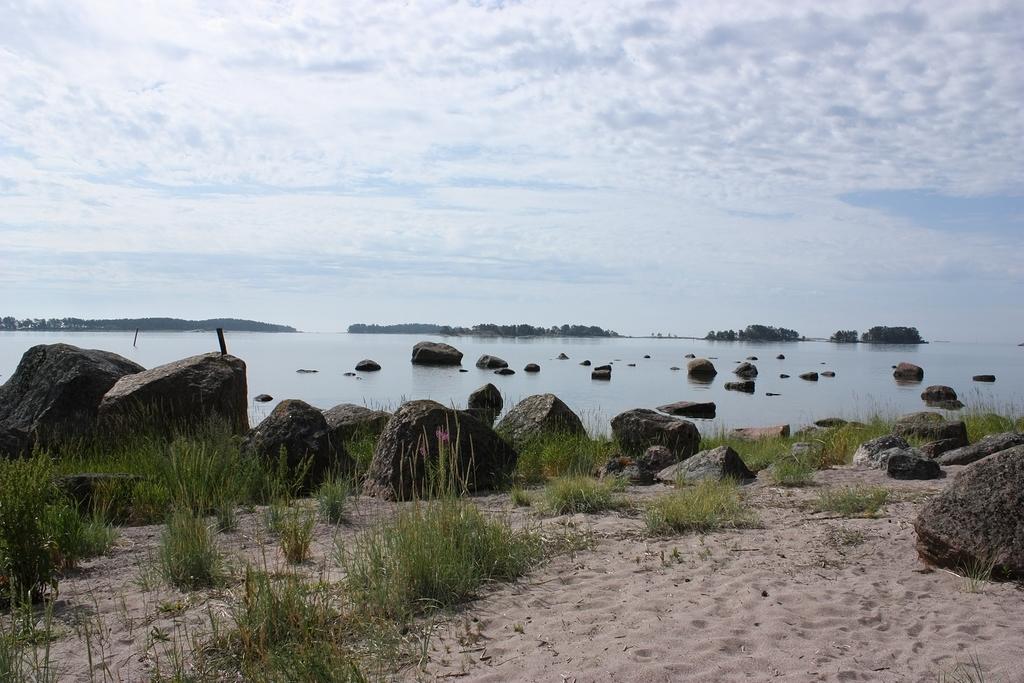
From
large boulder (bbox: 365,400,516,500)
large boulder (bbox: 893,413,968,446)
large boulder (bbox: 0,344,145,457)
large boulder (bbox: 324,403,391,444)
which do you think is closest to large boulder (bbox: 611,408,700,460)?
large boulder (bbox: 893,413,968,446)

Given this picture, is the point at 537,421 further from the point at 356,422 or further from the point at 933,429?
the point at 933,429

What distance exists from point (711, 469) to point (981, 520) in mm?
4531

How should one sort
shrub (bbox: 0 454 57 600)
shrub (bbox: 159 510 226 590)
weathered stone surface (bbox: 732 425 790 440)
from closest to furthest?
shrub (bbox: 0 454 57 600)
shrub (bbox: 159 510 226 590)
weathered stone surface (bbox: 732 425 790 440)

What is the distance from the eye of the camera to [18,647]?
166 inches

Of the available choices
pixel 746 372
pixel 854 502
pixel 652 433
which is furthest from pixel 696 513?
pixel 746 372

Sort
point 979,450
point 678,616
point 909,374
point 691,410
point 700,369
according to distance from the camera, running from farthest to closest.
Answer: point 700,369 → point 909,374 → point 691,410 → point 979,450 → point 678,616

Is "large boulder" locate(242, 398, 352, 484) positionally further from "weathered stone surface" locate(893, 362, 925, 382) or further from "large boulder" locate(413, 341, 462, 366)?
"large boulder" locate(413, 341, 462, 366)

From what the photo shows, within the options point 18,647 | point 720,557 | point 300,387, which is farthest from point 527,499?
point 300,387

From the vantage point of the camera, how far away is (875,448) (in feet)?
38.5

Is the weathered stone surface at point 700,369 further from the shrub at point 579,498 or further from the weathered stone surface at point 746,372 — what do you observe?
the shrub at point 579,498

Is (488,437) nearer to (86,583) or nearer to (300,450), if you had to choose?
(300,450)

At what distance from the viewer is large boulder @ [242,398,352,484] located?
1003cm

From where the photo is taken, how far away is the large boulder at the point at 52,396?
37.7 ft

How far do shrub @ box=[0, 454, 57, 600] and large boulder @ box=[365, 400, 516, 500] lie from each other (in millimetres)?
3936
